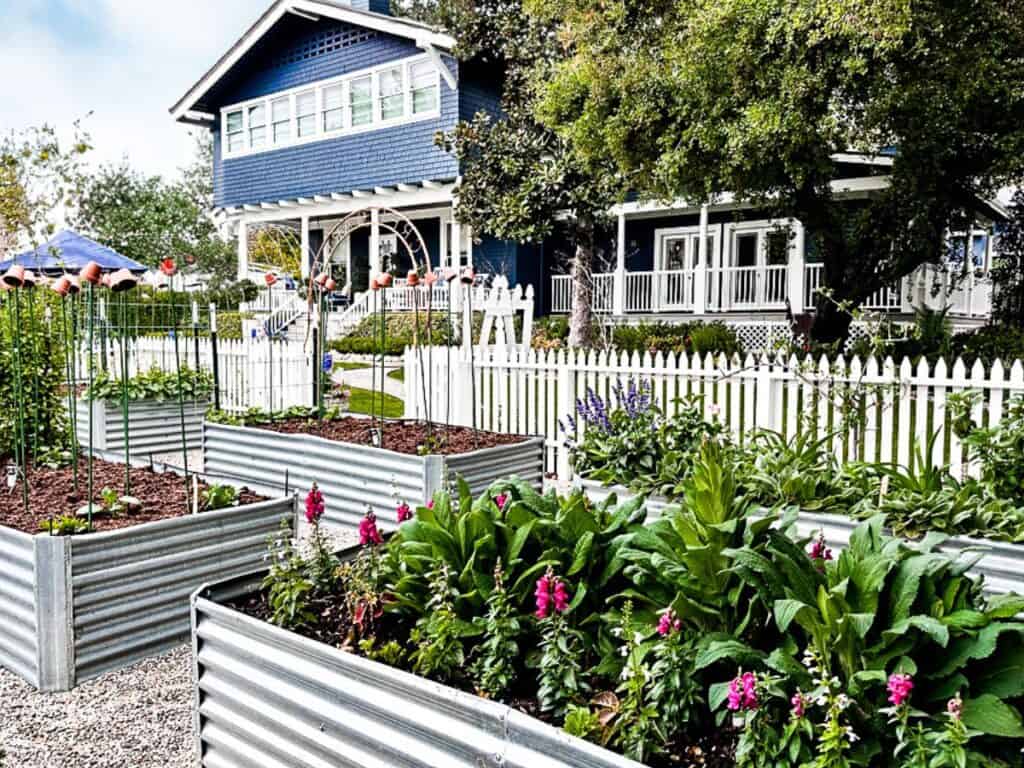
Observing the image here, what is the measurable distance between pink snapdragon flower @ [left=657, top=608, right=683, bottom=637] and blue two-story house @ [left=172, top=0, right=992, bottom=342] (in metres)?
14.7

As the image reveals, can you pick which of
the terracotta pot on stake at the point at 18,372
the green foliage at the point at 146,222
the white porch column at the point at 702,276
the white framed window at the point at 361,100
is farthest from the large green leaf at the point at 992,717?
the green foliage at the point at 146,222

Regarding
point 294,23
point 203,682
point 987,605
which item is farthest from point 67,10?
point 987,605

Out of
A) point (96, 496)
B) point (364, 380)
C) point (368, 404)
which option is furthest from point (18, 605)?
point (364, 380)

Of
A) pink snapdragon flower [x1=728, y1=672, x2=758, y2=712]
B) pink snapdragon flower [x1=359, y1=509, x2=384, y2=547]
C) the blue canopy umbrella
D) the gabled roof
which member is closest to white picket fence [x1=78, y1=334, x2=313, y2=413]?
the blue canopy umbrella

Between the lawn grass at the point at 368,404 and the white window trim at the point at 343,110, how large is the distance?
8.50m

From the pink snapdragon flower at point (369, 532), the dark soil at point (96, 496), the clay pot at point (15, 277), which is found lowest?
the dark soil at point (96, 496)

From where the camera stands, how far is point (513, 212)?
14.8 m

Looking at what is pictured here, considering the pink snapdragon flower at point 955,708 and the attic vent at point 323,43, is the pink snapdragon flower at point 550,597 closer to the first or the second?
the pink snapdragon flower at point 955,708

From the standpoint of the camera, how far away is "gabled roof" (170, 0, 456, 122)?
1784cm

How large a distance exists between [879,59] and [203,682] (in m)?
9.92

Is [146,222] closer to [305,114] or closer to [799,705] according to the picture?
[305,114]

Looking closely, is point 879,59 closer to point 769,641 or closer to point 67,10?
point 769,641

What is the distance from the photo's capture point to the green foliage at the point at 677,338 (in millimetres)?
15961

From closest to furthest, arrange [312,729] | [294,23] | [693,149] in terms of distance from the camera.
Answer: [312,729], [693,149], [294,23]
